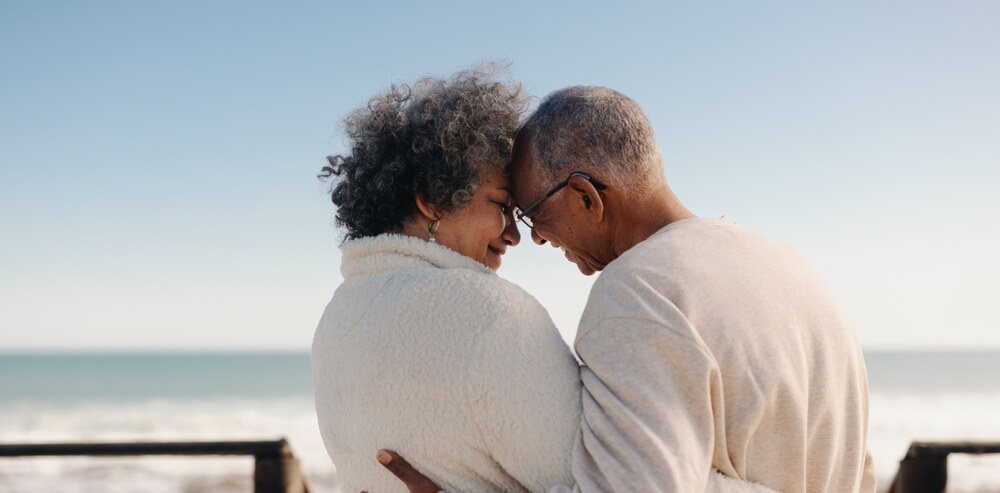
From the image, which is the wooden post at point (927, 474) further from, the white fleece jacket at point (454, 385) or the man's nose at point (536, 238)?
the white fleece jacket at point (454, 385)

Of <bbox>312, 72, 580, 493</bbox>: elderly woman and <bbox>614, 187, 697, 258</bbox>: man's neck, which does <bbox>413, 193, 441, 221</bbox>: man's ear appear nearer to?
<bbox>312, 72, 580, 493</bbox>: elderly woman

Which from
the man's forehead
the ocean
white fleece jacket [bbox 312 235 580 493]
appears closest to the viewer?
white fleece jacket [bbox 312 235 580 493]

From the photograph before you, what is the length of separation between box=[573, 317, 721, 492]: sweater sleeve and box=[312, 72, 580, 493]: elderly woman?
0.07m

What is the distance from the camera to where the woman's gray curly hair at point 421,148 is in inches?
67.2

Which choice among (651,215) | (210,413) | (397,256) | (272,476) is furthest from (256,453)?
(210,413)

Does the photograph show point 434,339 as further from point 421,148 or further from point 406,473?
point 421,148

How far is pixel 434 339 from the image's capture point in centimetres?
135

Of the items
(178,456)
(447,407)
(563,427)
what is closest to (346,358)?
(447,407)

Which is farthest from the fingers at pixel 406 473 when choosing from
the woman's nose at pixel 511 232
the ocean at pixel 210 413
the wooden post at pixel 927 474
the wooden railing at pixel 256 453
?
the ocean at pixel 210 413

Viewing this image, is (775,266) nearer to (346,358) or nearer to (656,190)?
(656,190)

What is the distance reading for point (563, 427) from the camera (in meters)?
1.29

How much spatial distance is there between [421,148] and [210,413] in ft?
79.0

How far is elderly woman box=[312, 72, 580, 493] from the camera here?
130 centimetres

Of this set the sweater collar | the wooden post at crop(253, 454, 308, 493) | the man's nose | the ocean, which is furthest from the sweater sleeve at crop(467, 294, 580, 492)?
the ocean
